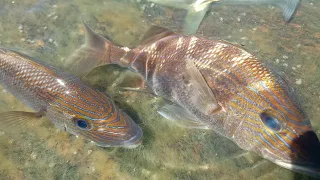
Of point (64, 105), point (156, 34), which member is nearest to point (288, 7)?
point (156, 34)

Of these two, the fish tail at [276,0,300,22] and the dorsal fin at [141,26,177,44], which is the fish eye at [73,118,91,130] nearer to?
the dorsal fin at [141,26,177,44]

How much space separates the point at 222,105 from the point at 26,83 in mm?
1728

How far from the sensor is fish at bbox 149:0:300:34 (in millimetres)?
3797

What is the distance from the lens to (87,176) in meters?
2.37

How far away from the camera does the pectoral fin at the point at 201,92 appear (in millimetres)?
2008

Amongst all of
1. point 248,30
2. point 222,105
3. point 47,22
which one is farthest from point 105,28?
point 222,105

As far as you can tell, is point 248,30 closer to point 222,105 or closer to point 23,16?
point 222,105

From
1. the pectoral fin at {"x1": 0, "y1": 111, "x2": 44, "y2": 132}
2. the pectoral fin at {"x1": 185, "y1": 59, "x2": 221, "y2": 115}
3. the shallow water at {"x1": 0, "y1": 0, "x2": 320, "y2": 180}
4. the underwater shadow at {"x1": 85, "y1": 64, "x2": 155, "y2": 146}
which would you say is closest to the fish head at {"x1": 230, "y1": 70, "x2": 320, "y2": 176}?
the pectoral fin at {"x1": 185, "y1": 59, "x2": 221, "y2": 115}

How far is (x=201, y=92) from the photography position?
80.7 inches

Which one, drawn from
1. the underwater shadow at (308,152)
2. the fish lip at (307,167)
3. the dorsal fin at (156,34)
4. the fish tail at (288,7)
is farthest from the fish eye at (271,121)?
the fish tail at (288,7)

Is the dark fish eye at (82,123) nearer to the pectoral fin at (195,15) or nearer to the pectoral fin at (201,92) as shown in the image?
the pectoral fin at (201,92)

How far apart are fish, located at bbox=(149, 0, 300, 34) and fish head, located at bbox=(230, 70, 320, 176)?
1.95 meters

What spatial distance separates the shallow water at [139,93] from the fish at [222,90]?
0.30 meters

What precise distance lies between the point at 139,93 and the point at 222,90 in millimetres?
1131
